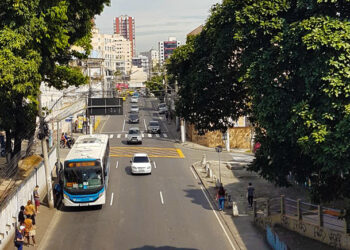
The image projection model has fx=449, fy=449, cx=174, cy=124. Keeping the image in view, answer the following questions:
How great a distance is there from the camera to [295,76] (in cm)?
1508

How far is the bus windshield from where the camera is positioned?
25.2 m

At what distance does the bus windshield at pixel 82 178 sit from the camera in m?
25.2

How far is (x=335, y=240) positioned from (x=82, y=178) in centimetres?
1401

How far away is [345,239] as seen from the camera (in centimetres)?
1662

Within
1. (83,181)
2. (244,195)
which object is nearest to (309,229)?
(244,195)

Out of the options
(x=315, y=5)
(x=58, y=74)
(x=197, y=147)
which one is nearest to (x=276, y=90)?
(x=315, y=5)

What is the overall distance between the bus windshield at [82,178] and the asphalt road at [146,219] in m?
1.55

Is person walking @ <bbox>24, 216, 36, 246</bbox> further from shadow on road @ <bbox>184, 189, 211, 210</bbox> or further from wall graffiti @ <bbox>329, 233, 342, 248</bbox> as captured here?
wall graffiti @ <bbox>329, 233, 342, 248</bbox>

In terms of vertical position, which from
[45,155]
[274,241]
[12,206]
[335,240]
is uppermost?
[45,155]

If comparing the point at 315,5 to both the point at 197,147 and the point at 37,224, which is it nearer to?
the point at 37,224

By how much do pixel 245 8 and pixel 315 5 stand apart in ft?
8.78

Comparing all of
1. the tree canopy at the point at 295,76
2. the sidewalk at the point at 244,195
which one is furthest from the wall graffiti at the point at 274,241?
the tree canopy at the point at 295,76

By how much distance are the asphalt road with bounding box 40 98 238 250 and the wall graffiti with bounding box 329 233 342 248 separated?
428 centimetres

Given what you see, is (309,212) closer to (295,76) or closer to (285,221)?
(285,221)
